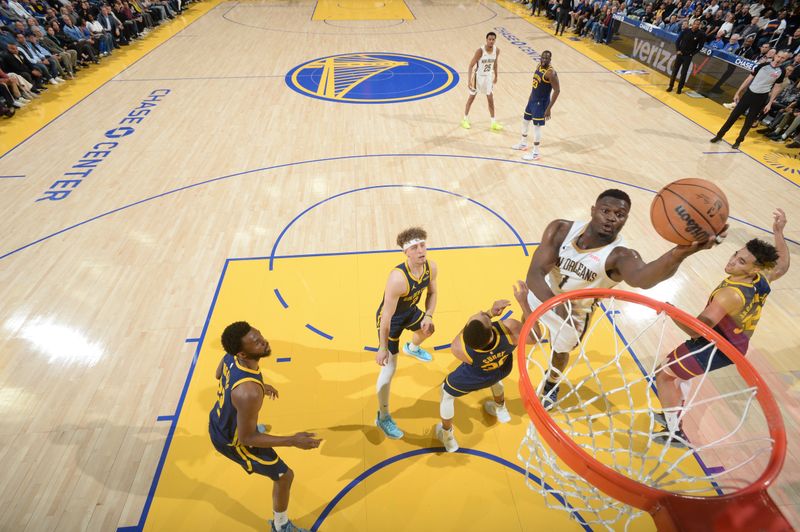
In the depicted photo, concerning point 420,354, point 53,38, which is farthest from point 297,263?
point 53,38

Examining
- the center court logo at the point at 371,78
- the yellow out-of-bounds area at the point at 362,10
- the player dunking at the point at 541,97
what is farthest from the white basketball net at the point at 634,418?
the yellow out-of-bounds area at the point at 362,10

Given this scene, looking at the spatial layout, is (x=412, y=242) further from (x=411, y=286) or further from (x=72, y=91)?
(x=72, y=91)

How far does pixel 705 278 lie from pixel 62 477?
6539mm

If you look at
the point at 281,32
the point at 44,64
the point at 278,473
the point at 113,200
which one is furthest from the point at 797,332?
the point at 281,32

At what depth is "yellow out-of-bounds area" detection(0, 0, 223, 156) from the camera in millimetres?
8500

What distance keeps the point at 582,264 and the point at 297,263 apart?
11.1ft

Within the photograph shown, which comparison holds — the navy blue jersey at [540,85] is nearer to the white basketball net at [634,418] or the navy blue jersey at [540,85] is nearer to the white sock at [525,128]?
the white sock at [525,128]

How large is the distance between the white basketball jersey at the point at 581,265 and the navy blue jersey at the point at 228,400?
220 centimetres

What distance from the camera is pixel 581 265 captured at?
3.11 meters

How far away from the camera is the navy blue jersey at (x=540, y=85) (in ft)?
22.1

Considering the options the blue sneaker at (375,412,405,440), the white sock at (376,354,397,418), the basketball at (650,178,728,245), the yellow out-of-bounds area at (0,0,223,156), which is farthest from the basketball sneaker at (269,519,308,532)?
the yellow out-of-bounds area at (0,0,223,156)

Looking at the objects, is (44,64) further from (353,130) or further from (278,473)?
(278,473)

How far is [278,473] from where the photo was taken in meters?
2.78

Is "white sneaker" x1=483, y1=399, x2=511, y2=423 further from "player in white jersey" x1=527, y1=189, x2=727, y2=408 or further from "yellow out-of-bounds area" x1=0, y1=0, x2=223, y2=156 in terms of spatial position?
"yellow out-of-bounds area" x1=0, y1=0, x2=223, y2=156
